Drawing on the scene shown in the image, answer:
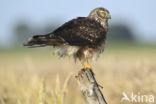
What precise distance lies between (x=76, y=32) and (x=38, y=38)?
762 millimetres

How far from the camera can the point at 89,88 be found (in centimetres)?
695

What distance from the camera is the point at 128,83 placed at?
10273 millimetres

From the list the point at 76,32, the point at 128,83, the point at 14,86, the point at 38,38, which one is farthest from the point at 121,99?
the point at 38,38

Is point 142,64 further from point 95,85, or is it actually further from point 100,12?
point 95,85

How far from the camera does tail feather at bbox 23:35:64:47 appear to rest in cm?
730

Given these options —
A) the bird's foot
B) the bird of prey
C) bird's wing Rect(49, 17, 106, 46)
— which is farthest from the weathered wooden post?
bird's wing Rect(49, 17, 106, 46)

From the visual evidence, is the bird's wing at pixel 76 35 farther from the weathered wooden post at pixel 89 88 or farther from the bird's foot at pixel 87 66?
the weathered wooden post at pixel 89 88

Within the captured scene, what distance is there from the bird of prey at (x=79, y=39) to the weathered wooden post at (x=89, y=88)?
0.46m

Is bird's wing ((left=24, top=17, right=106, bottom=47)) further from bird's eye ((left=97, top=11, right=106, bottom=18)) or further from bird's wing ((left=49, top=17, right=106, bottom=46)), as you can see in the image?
bird's eye ((left=97, top=11, right=106, bottom=18))

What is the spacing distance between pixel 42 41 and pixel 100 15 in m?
1.26

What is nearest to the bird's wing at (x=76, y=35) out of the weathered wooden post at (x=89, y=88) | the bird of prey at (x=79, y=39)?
the bird of prey at (x=79, y=39)

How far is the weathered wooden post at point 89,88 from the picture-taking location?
6.77m

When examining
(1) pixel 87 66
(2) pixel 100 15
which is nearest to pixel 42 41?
(1) pixel 87 66

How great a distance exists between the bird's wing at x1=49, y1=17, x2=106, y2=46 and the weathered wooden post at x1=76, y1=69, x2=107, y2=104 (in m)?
0.61
